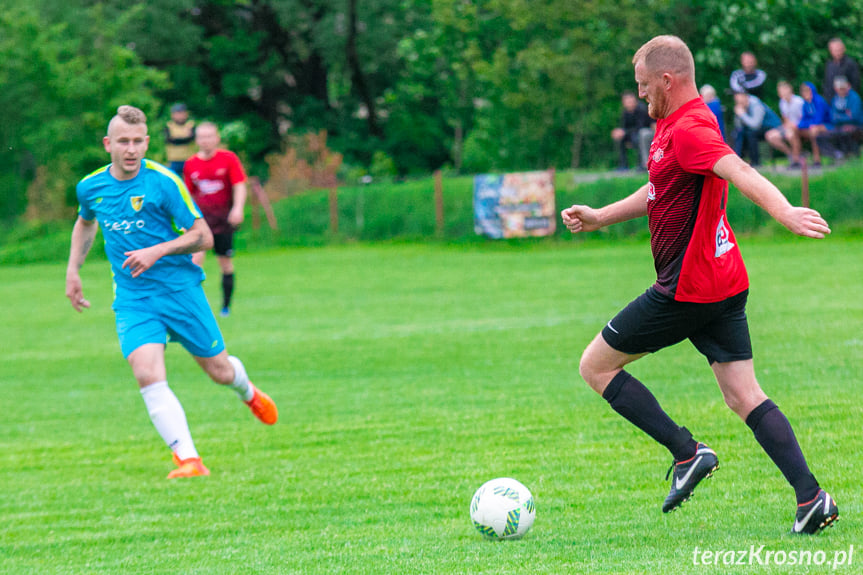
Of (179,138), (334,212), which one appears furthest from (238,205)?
(334,212)

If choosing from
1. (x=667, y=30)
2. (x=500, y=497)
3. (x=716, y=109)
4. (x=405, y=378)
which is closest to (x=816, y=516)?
(x=500, y=497)

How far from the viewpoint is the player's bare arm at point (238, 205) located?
13.3 metres

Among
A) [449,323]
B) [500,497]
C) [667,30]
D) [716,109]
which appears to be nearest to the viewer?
[500,497]

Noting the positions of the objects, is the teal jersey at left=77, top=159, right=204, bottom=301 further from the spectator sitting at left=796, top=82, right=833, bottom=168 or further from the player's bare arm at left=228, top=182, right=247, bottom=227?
the spectator sitting at left=796, top=82, right=833, bottom=168

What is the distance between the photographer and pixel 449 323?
13914 mm

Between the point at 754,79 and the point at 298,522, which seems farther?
the point at 754,79

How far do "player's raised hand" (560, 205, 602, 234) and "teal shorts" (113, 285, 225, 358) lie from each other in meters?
2.69

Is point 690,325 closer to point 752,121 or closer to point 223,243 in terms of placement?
point 223,243

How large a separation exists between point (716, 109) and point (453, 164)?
21.1 metres

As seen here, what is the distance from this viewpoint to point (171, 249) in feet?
22.8

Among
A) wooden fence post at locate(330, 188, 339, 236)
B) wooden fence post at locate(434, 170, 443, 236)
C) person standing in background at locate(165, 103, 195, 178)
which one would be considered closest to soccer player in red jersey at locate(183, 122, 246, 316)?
person standing in background at locate(165, 103, 195, 178)

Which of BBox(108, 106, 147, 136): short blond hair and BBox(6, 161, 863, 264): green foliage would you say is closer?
BBox(108, 106, 147, 136): short blond hair

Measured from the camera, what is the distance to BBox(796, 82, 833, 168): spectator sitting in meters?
21.8

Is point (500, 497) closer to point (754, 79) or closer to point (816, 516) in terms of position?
point (816, 516)
